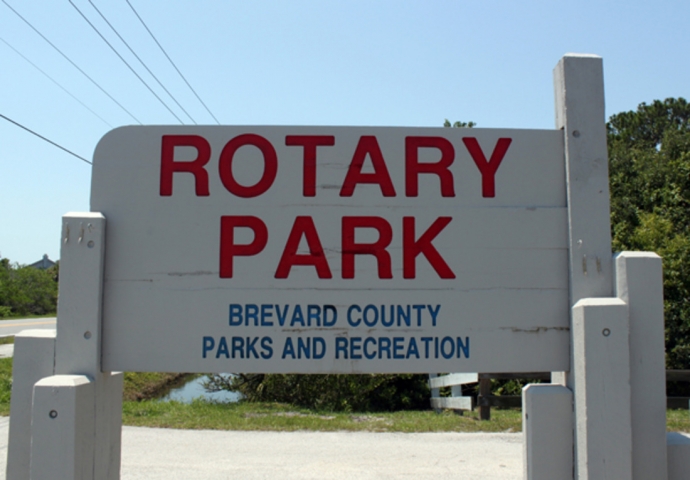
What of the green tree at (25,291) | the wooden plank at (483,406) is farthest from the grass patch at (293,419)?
the green tree at (25,291)

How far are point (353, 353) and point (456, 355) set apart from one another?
486 mm

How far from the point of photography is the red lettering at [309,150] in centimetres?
304

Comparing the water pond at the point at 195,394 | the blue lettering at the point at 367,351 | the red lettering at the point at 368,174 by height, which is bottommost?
the water pond at the point at 195,394

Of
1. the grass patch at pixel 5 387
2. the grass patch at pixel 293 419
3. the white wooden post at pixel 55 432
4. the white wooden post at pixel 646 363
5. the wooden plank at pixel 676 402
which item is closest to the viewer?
the white wooden post at pixel 55 432

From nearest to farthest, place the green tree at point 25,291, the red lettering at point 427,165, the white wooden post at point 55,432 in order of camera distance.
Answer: the white wooden post at point 55,432 < the red lettering at point 427,165 < the green tree at point 25,291

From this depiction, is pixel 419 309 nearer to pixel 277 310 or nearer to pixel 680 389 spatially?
pixel 277 310

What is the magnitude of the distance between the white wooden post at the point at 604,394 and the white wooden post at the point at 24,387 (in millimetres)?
2430

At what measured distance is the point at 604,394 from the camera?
2.77 metres

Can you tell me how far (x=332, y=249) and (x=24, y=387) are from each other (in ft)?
5.12

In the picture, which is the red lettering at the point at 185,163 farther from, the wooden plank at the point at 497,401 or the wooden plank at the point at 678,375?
the wooden plank at the point at 678,375

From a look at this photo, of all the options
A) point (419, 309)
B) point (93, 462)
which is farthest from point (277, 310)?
point (93, 462)

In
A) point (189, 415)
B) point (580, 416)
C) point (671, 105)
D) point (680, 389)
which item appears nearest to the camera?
point (580, 416)

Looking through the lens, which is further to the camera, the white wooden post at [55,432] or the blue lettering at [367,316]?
the blue lettering at [367,316]

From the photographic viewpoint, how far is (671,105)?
173 feet
